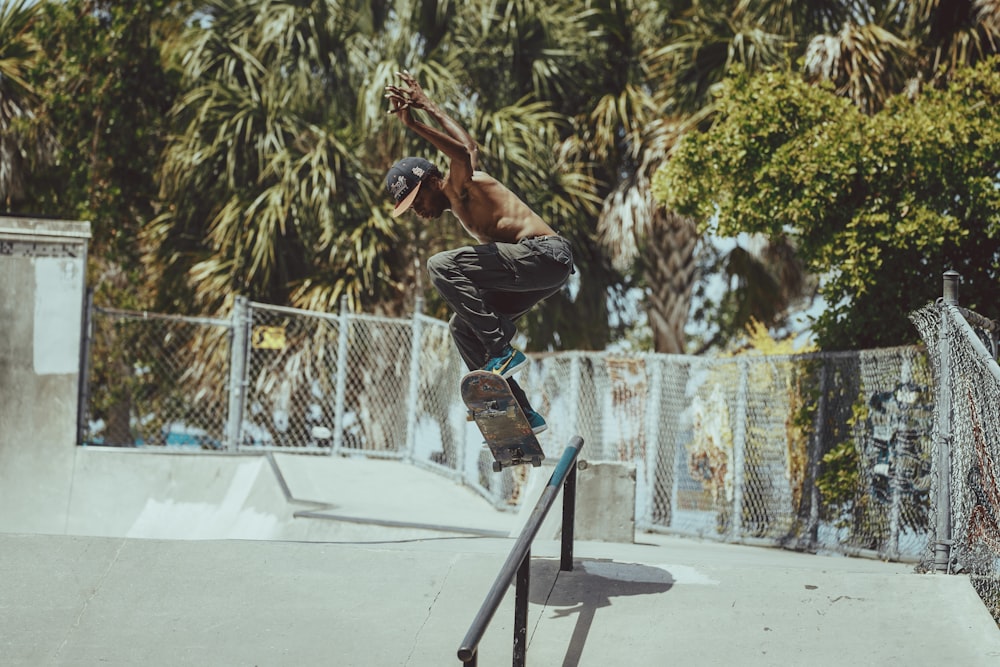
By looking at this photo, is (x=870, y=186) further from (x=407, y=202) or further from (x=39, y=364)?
(x=39, y=364)

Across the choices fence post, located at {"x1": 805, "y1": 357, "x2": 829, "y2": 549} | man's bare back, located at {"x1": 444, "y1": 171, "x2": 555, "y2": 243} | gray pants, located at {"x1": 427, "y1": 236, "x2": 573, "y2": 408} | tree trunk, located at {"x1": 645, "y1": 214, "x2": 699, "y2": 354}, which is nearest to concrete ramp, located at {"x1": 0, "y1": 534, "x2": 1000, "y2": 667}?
gray pants, located at {"x1": 427, "y1": 236, "x2": 573, "y2": 408}

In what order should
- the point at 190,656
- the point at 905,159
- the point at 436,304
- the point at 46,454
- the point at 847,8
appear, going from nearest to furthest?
the point at 190,656, the point at 905,159, the point at 46,454, the point at 847,8, the point at 436,304

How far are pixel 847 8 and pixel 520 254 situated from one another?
947 centimetres

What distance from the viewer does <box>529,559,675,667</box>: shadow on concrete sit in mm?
5262

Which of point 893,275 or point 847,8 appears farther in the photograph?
point 847,8

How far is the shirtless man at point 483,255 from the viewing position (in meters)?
5.61

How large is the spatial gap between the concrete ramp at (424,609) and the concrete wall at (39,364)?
459 centimetres

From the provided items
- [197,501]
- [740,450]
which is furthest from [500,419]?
[197,501]

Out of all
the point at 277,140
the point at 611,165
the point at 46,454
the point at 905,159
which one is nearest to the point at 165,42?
the point at 277,140

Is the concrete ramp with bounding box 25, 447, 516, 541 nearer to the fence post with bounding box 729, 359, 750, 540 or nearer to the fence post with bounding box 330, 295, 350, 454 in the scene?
the fence post with bounding box 330, 295, 350, 454

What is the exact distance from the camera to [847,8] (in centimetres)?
1355

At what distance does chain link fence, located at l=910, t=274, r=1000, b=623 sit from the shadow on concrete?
149 centimetres

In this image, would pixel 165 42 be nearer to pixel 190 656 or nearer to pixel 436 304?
pixel 436 304

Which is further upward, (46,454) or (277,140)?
(277,140)
